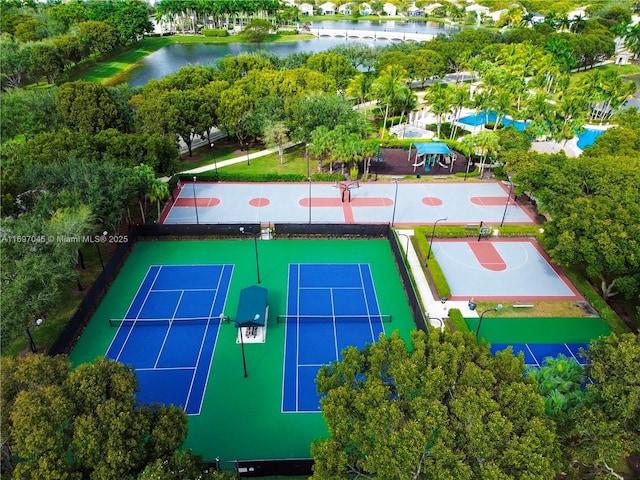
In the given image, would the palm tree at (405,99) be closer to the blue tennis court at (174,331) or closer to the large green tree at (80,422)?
the blue tennis court at (174,331)

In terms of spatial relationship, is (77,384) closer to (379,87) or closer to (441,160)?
(441,160)

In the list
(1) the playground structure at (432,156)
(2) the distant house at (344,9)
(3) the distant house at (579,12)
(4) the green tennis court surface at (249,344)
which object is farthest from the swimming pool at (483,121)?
(2) the distant house at (344,9)

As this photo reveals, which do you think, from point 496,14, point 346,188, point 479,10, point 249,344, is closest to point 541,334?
point 249,344

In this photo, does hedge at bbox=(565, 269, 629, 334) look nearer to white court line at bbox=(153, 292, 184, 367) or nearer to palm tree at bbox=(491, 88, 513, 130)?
white court line at bbox=(153, 292, 184, 367)

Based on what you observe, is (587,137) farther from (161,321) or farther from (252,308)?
(161,321)

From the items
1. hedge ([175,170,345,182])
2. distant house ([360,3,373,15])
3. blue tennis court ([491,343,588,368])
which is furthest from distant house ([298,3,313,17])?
blue tennis court ([491,343,588,368])

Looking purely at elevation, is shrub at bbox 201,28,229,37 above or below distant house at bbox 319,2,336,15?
below
